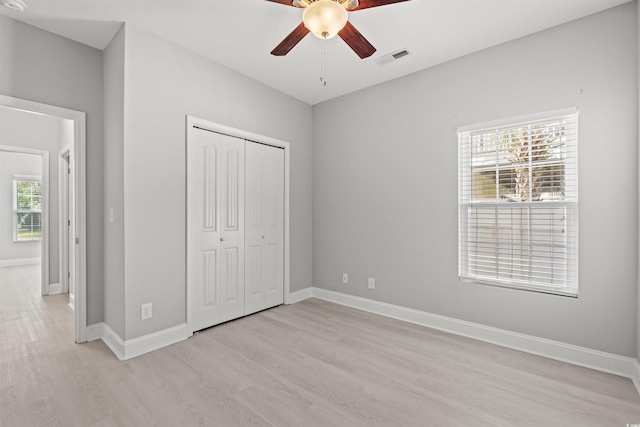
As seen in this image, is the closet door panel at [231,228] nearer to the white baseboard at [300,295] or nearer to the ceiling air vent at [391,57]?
the white baseboard at [300,295]

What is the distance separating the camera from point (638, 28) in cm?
216

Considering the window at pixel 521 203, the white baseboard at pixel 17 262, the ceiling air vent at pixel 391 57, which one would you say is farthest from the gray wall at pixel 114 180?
the white baseboard at pixel 17 262

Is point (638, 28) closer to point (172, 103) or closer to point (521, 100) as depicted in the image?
point (521, 100)

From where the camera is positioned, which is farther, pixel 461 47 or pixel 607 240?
pixel 461 47

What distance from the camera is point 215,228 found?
3170 mm

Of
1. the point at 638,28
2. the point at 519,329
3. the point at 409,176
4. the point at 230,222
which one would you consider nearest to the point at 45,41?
the point at 230,222

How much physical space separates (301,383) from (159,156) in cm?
224

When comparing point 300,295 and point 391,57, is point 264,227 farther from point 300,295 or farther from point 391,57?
point 391,57

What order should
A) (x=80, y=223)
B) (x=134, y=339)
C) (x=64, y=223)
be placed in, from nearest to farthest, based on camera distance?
(x=134, y=339) → (x=80, y=223) → (x=64, y=223)

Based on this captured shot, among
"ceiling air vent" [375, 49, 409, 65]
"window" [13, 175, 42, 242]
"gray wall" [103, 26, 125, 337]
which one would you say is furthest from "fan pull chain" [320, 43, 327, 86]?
"window" [13, 175, 42, 242]

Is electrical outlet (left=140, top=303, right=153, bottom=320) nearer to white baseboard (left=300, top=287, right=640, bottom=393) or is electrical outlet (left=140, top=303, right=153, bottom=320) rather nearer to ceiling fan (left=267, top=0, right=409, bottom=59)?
white baseboard (left=300, top=287, right=640, bottom=393)

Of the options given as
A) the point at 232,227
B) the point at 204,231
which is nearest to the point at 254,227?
the point at 232,227

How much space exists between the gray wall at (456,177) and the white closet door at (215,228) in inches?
49.9

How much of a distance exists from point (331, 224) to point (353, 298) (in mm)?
1007
